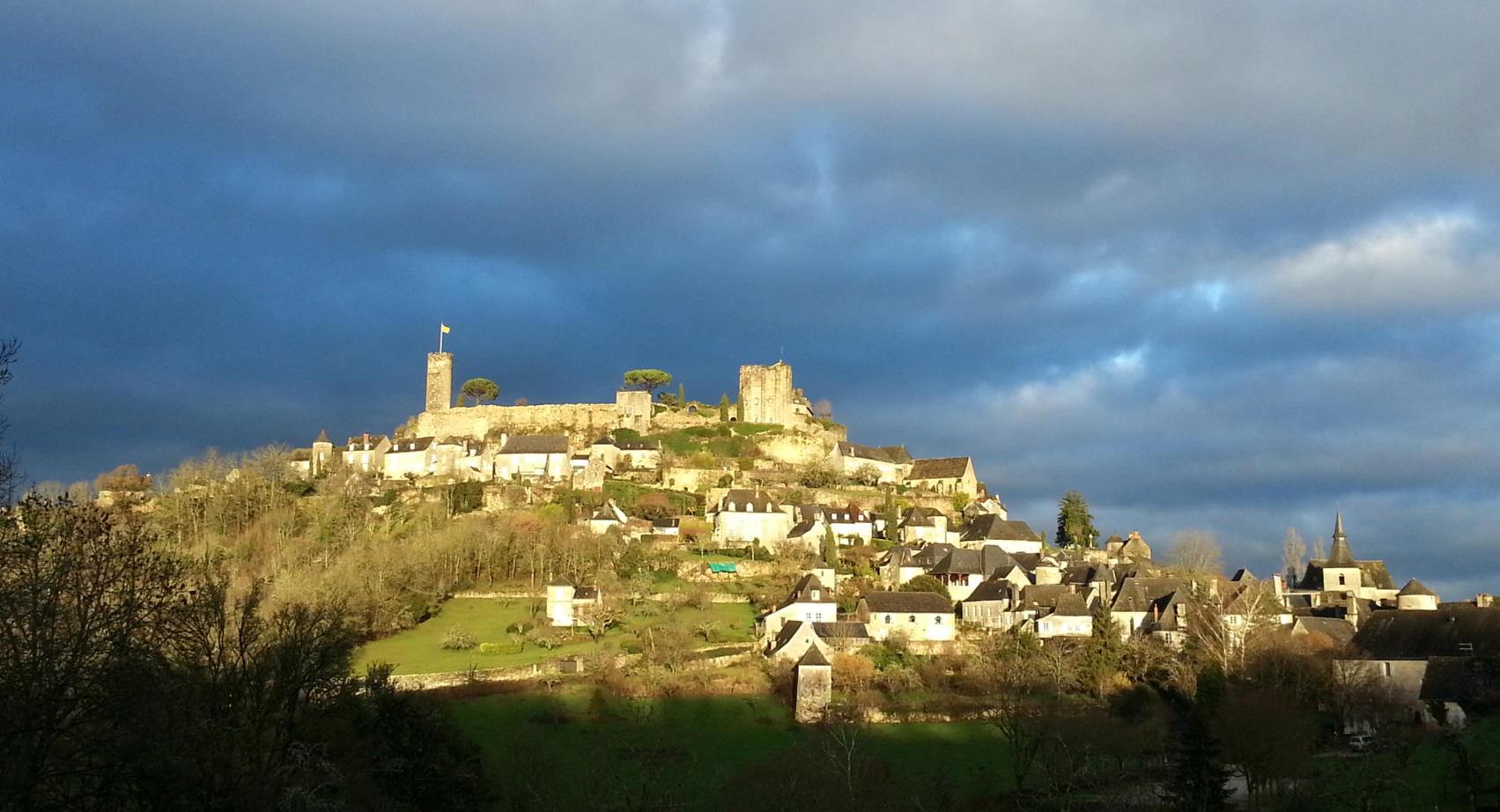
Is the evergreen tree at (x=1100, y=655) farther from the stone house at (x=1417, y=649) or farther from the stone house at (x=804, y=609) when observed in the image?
the stone house at (x=804, y=609)

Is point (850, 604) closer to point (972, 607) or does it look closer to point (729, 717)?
point (972, 607)

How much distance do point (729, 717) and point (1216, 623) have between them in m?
25.9

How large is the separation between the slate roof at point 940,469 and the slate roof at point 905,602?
40.7 metres

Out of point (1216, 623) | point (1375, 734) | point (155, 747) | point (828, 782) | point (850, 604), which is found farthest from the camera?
point (850, 604)

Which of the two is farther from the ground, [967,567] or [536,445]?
[536,445]

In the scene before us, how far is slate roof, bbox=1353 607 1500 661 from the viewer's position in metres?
50.7

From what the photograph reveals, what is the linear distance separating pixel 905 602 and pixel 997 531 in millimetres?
22996

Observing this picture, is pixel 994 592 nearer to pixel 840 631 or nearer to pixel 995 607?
pixel 995 607

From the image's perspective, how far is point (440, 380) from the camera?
117125 millimetres

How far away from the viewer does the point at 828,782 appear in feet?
132

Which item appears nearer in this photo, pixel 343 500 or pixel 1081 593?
pixel 1081 593

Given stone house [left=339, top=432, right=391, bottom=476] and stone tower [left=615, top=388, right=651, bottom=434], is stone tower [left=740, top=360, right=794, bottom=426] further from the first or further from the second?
stone house [left=339, top=432, right=391, bottom=476]

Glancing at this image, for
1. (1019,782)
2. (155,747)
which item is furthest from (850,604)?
(155,747)

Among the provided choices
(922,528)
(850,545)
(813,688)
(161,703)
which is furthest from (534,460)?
(161,703)
